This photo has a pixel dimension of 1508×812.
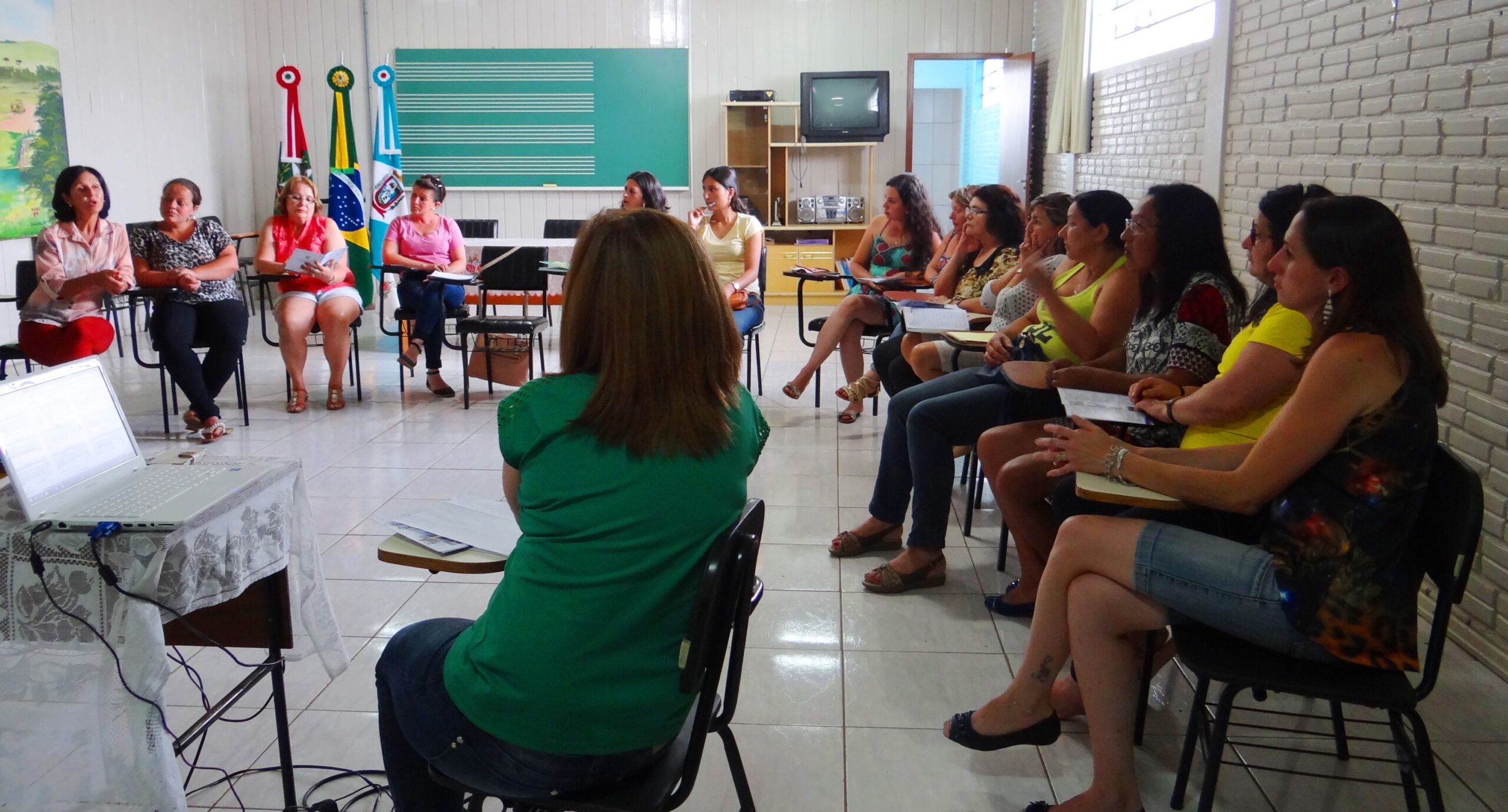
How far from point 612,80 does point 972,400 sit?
681cm

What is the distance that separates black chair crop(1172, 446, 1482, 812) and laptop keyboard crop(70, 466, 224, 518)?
1.68 m

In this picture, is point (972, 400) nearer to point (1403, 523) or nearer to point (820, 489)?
point (820, 489)

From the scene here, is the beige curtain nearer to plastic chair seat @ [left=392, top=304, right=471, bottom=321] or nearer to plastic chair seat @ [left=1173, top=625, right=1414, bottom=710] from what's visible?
plastic chair seat @ [left=392, top=304, right=471, bottom=321]

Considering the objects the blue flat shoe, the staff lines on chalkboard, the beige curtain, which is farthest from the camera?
the staff lines on chalkboard

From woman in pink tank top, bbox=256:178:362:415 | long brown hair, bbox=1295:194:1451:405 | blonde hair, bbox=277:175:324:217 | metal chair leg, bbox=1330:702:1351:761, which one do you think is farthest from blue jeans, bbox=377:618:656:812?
blonde hair, bbox=277:175:324:217

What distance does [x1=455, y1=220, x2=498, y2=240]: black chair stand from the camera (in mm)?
7793

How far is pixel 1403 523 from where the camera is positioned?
1.70 m

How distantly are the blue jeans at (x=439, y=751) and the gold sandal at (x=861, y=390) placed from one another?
11.4ft

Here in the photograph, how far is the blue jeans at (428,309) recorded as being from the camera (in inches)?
231

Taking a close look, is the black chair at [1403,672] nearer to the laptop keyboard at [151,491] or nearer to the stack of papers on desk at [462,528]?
the stack of papers on desk at [462,528]

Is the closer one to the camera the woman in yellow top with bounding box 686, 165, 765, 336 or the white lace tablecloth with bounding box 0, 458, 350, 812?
the white lace tablecloth with bounding box 0, 458, 350, 812

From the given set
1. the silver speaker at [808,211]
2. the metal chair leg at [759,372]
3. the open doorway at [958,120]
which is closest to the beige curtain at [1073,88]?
the open doorway at [958,120]

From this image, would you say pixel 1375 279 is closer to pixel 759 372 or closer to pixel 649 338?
pixel 649 338

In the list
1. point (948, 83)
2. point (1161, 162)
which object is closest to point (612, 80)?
point (948, 83)
